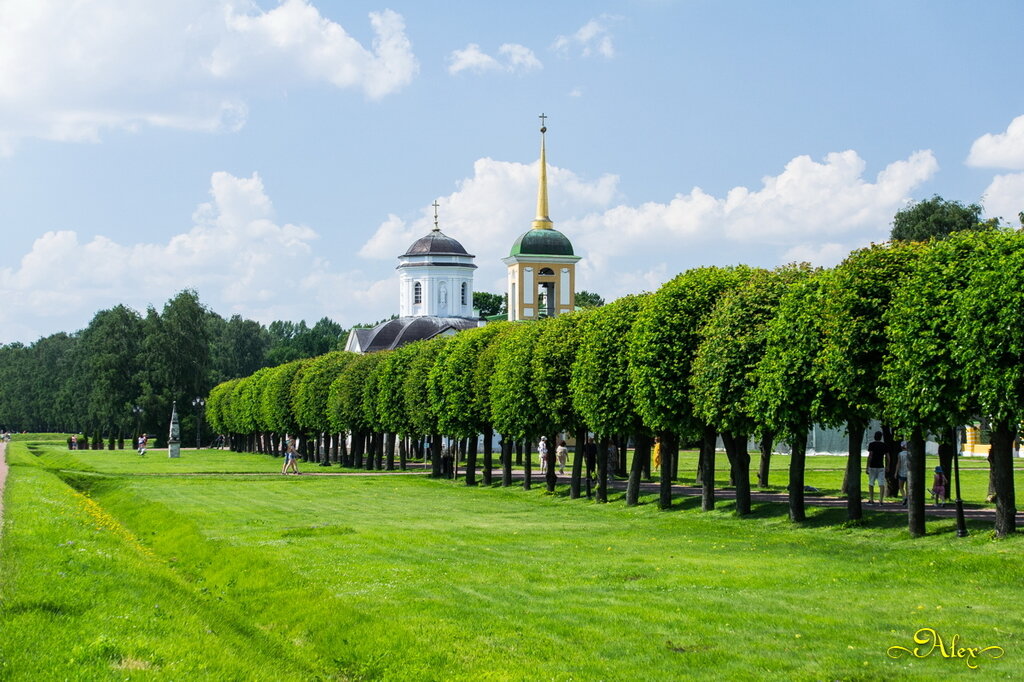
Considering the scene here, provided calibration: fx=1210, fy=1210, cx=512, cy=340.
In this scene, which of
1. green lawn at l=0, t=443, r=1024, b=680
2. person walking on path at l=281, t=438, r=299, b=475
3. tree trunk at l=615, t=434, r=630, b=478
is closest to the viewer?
green lawn at l=0, t=443, r=1024, b=680

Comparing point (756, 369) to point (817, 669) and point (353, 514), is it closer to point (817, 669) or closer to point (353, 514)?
point (353, 514)

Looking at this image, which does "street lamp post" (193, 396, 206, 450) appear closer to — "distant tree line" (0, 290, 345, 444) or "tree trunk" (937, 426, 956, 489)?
"distant tree line" (0, 290, 345, 444)

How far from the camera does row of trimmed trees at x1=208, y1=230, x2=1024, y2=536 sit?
22.8 metres

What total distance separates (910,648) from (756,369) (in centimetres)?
1589

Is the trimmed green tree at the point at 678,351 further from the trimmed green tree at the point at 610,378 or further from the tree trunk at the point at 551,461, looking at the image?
the tree trunk at the point at 551,461

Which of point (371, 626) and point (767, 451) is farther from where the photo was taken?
point (767, 451)

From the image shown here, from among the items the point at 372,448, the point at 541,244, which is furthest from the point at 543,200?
the point at 372,448

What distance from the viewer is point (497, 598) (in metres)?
17.9

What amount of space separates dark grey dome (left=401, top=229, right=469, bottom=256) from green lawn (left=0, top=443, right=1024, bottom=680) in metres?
99.0

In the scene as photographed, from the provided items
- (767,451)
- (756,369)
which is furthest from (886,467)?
(756,369)

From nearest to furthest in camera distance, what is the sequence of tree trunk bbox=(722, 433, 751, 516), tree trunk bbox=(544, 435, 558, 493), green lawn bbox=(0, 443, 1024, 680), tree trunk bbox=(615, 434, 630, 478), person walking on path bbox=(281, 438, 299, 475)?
1. green lawn bbox=(0, 443, 1024, 680)
2. tree trunk bbox=(722, 433, 751, 516)
3. tree trunk bbox=(544, 435, 558, 493)
4. tree trunk bbox=(615, 434, 630, 478)
5. person walking on path bbox=(281, 438, 299, 475)

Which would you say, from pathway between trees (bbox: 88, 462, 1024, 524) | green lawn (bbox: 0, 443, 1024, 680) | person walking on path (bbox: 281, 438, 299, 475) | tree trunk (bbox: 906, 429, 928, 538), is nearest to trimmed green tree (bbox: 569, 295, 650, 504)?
pathway between trees (bbox: 88, 462, 1024, 524)

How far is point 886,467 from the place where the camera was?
117ft

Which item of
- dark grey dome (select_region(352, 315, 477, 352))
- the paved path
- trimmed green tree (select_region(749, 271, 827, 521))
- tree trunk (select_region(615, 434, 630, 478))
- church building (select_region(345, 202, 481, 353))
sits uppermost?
church building (select_region(345, 202, 481, 353))
